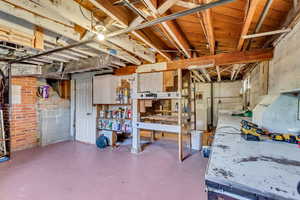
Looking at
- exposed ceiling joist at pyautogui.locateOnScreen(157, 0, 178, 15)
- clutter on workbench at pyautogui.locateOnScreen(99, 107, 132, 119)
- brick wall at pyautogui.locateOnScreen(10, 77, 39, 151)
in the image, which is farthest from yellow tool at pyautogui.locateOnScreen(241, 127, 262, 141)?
brick wall at pyautogui.locateOnScreen(10, 77, 39, 151)

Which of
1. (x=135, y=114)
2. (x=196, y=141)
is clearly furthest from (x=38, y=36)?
(x=196, y=141)

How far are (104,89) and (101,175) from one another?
236 centimetres

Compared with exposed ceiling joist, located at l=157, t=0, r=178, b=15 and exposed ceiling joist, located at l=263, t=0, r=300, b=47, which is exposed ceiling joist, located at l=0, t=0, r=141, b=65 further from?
exposed ceiling joist, located at l=263, t=0, r=300, b=47

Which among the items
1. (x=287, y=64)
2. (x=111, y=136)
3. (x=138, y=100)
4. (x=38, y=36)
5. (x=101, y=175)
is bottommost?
(x=101, y=175)

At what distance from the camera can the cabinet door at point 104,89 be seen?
4.11 m

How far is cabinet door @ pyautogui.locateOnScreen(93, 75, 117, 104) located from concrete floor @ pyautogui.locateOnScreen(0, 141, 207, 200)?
145cm

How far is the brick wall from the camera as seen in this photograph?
382 centimetres

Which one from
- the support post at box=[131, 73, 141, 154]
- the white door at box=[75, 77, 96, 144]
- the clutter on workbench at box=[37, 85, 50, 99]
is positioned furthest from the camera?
the white door at box=[75, 77, 96, 144]

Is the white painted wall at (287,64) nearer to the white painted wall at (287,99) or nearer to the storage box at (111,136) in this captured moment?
the white painted wall at (287,99)

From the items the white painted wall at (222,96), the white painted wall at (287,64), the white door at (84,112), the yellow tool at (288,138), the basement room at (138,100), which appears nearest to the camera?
the basement room at (138,100)

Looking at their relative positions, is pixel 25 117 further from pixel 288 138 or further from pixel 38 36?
pixel 288 138

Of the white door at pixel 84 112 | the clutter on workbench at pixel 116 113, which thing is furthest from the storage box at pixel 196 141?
the white door at pixel 84 112

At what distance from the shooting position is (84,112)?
4.77 m

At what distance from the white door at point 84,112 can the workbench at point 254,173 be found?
4.22 m
